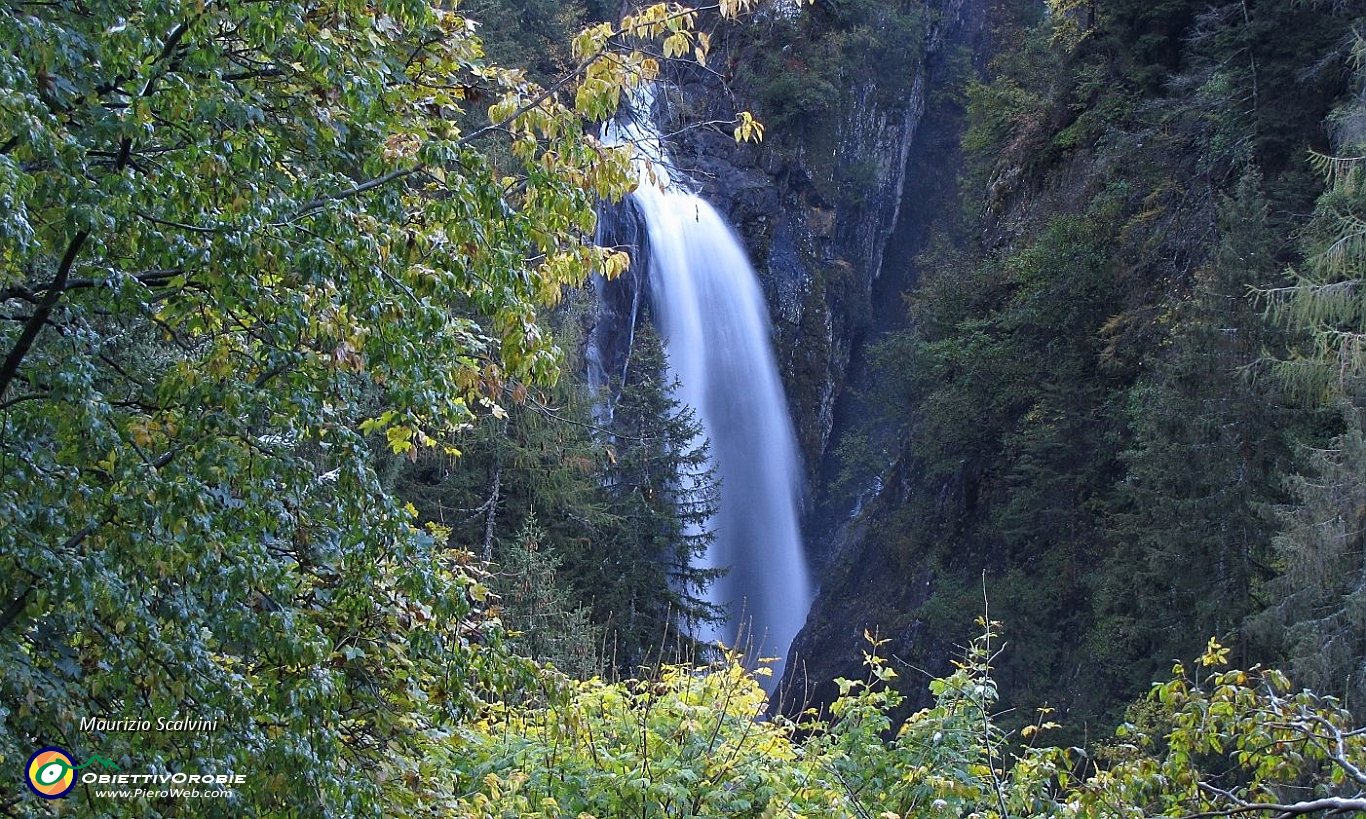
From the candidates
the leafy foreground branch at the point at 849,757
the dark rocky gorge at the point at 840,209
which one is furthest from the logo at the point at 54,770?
the dark rocky gorge at the point at 840,209

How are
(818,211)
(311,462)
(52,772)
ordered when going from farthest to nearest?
(818,211) < (311,462) < (52,772)

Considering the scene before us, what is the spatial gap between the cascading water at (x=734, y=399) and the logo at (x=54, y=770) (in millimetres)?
25872

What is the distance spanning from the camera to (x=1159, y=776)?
5.01 m

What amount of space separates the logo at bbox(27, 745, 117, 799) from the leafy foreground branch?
1.63 m

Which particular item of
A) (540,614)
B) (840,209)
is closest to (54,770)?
(540,614)

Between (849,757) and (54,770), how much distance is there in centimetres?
429

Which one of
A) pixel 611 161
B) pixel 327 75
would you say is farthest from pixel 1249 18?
pixel 327 75

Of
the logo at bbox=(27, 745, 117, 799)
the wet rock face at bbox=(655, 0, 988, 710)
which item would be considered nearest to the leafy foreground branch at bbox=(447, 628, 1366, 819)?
the logo at bbox=(27, 745, 117, 799)

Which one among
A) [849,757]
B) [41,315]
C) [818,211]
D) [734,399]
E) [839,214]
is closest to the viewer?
[41,315]

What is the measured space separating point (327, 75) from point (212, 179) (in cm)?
62

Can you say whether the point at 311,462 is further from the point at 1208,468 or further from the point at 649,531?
the point at 649,531

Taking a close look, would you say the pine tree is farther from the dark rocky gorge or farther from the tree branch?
the dark rocky gorge

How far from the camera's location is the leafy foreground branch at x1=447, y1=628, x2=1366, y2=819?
505cm

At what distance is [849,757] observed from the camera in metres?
6.49
